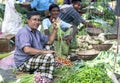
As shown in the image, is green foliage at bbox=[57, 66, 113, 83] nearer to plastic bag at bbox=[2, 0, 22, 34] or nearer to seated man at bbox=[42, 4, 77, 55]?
seated man at bbox=[42, 4, 77, 55]

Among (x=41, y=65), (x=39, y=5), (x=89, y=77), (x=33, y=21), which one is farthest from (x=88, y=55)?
(x=39, y=5)

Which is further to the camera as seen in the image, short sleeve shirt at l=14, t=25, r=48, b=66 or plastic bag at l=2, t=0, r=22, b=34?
plastic bag at l=2, t=0, r=22, b=34

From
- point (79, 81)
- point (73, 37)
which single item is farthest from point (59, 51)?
point (79, 81)

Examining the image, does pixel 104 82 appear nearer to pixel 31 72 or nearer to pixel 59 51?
pixel 31 72

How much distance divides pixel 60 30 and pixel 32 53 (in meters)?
1.75

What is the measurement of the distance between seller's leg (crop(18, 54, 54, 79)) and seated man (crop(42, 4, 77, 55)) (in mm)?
1317

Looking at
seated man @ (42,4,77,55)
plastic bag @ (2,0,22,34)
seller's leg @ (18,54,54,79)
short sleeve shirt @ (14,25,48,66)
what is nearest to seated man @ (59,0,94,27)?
seated man @ (42,4,77,55)

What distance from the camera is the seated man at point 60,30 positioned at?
24.6ft

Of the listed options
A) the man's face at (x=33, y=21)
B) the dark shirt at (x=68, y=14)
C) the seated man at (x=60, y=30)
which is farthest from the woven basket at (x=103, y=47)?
the man's face at (x=33, y=21)

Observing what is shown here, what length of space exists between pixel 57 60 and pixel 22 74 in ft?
2.93

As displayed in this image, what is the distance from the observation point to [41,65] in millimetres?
6070

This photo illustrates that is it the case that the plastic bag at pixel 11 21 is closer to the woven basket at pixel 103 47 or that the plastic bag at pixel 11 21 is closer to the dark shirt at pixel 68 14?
the dark shirt at pixel 68 14

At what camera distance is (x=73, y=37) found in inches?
324

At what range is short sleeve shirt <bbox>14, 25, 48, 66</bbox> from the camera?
19.4 ft
